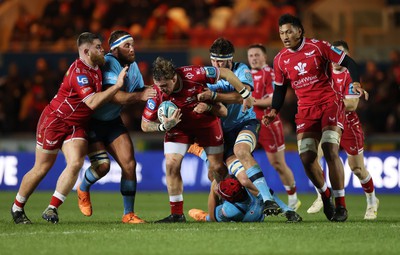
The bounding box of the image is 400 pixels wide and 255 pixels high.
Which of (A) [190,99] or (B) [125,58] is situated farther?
(B) [125,58]

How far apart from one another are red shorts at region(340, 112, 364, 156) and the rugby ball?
3.31 metres

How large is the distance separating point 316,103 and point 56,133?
3.25 metres

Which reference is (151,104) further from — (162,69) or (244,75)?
(244,75)

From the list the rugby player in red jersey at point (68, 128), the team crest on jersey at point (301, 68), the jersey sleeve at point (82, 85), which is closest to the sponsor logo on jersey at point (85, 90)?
the jersey sleeve at point (82, 85)

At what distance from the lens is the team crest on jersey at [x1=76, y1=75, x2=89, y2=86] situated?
1110cm

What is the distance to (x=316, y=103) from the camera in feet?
38.1

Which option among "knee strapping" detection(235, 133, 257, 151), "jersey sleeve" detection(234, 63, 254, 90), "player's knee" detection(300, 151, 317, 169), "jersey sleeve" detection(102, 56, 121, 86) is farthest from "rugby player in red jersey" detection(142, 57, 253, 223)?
"player's knee" detection(300, 151, 317, 169)

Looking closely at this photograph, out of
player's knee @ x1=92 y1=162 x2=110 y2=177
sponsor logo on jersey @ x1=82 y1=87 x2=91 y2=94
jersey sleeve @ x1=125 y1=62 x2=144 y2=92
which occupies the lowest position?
player's knee @ x1=92 y1=162 x2=110 y2=177

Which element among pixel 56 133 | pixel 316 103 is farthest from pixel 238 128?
pixel 56 133

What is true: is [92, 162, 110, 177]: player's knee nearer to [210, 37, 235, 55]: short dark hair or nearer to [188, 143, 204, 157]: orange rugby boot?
[188, 143, 204, 157]: orange rugby boot

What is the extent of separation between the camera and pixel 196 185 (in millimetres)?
20031

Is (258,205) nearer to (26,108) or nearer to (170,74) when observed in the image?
(170,74)

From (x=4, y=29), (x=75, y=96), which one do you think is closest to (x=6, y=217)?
(x=75, y=96)

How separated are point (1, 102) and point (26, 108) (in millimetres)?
631
